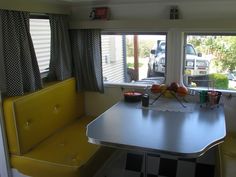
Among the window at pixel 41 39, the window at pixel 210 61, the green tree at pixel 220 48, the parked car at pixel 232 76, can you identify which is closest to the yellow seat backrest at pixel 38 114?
the window at pixel 41 39

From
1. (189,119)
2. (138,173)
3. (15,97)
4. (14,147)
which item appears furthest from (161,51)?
(14,147)

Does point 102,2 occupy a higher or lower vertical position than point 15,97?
higher

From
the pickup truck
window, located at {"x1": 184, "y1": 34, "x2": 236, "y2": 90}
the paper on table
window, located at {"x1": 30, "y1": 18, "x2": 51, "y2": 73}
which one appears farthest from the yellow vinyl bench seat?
window, located at {"x1": 184, "y1": 34, "x2": 236, "y2": 90}

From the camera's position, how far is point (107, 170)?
2.57 m

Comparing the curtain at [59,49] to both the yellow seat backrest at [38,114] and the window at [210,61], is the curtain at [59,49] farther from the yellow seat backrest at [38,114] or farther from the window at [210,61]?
the window at [210,61]

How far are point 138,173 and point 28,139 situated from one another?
1.18 m

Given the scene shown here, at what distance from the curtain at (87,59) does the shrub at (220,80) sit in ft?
3.97

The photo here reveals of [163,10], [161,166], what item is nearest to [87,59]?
[163,10]

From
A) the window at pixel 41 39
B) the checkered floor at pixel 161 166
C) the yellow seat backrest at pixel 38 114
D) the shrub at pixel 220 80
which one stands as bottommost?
the checkered floor at pixel 161 166

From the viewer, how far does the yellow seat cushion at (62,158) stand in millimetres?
1996

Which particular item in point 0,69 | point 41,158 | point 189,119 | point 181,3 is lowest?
point 41,158

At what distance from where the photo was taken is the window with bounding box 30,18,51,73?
2635mm

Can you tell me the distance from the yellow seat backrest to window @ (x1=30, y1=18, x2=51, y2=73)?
1.01 ft

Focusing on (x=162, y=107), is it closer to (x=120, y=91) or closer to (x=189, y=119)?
(x=189, y=119)
